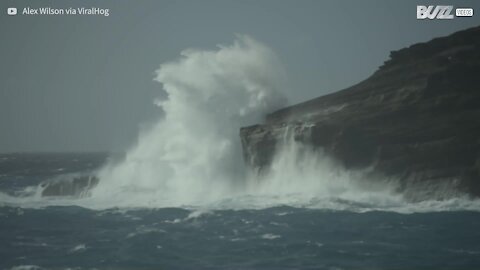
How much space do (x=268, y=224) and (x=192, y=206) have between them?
891 centimetres

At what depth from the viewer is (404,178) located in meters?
33.8

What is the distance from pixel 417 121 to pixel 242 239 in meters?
18.8

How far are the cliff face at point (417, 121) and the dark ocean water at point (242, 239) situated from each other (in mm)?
6185

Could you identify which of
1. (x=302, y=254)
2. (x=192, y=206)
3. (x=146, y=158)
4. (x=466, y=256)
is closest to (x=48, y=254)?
(x=302, y=254)

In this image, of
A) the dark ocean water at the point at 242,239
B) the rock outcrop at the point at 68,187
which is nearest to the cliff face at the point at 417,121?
the dark ocean water at the point at 242,239

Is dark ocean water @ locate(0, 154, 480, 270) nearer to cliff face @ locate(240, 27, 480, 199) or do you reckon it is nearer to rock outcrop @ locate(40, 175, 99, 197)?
cliff face @ locate(240, 27, 480, 199)

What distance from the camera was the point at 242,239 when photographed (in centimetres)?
2233

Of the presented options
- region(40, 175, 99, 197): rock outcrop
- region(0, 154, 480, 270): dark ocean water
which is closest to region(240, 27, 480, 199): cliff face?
region(0, 154, 480, 270): dark ocean water

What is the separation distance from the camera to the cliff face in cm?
3306

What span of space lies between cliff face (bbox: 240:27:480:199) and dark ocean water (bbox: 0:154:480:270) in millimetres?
6185

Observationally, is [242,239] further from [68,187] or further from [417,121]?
[68,187]

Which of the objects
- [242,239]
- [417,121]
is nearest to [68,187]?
[242,239]

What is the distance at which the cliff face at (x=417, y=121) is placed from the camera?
3306 centimetres

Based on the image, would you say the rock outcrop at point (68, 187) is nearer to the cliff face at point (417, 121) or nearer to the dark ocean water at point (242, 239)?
the dark ocean water at point (242, 239)
